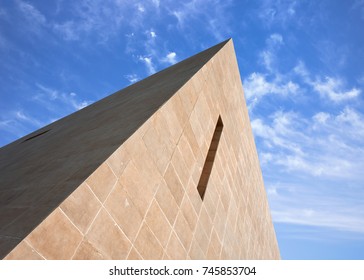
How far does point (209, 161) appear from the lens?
8.41 m

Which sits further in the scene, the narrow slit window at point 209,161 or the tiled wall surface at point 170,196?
the narrow slit window at point 209,161

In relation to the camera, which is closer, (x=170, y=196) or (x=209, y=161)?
(x=170, y=196)

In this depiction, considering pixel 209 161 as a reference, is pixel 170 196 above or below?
below

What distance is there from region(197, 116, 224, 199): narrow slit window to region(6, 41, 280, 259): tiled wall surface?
153mm

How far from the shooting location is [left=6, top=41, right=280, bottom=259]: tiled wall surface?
368 centimetres

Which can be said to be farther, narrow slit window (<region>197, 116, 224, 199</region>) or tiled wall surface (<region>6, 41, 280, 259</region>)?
narrow slit window (<region>197, 116, 224, 199</region>)

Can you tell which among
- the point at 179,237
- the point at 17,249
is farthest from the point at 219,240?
the point at 17,249

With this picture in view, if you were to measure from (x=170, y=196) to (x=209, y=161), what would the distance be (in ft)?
9.57

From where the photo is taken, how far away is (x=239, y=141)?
37.3 ft

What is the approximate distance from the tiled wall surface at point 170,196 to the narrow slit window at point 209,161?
6.0 inches

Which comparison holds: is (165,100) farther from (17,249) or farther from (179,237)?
(17,249)

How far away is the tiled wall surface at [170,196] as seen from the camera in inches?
145

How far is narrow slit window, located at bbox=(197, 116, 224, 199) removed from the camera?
7.67m

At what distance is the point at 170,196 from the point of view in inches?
227
